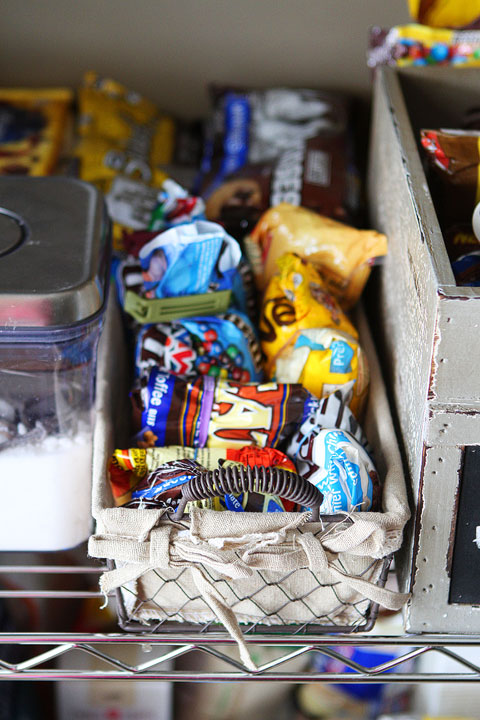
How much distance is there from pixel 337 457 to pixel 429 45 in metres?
0.74

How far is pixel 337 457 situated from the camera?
79 cm

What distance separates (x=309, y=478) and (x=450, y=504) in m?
0.14

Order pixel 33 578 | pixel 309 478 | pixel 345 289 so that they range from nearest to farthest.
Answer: pixel 309 478, pixel 345 289, pixel 33 578

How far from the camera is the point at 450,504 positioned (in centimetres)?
74

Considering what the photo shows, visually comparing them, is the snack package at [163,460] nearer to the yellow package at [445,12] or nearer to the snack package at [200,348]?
the snack package at [200,348]

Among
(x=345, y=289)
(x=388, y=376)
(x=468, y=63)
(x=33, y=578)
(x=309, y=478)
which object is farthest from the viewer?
(x=33, y=578)

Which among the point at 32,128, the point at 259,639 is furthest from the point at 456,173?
the point at 32,128

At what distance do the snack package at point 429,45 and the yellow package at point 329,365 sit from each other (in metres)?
0.54

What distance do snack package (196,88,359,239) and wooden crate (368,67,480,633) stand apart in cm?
21

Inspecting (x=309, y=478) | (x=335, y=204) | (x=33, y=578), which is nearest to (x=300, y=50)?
(x=335, y=204)

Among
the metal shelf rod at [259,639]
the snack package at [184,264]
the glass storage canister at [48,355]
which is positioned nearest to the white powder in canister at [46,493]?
the glass storage canister at [48,355]

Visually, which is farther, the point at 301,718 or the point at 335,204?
the point at 301,718

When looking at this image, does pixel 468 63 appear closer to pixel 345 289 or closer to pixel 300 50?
pixel 300 50

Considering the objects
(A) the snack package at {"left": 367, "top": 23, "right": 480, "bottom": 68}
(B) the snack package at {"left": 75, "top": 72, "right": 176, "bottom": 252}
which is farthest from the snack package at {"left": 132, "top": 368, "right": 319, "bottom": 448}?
(A) the snack package at {"left": 367, "top": 23, "right": 480, "bottom": 68}
